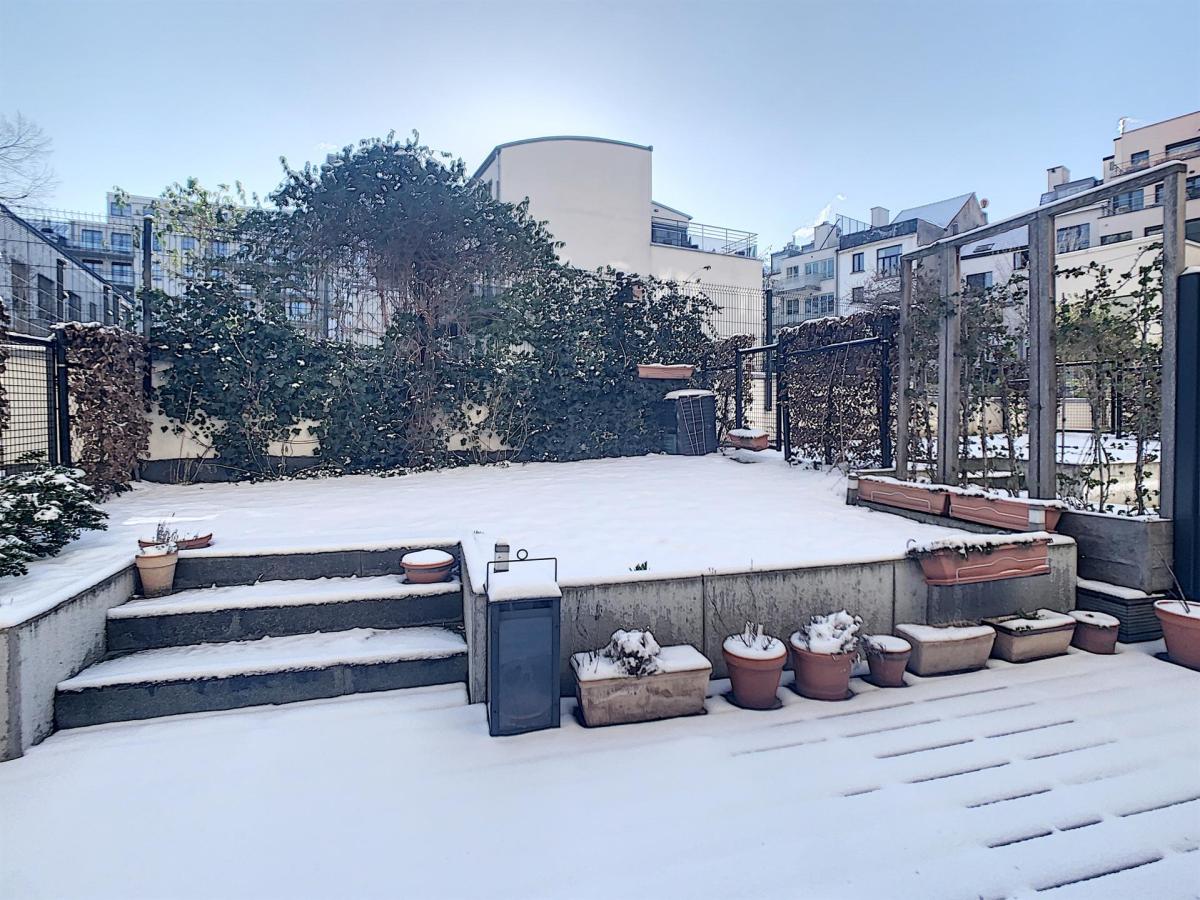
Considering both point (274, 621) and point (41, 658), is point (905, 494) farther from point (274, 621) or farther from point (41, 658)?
point (41, 658)

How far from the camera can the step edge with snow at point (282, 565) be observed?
10.8ft

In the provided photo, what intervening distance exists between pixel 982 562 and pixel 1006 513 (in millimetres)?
702

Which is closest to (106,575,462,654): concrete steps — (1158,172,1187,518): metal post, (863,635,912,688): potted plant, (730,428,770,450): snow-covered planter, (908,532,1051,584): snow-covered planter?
(863,635,912,688): potted plant

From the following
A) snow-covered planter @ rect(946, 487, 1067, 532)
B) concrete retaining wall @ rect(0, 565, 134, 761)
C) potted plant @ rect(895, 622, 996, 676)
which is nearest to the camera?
concrete retaining wall @ rect(0, 565, 134, 761)

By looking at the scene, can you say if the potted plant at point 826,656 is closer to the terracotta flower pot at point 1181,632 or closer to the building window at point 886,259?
the terracotta flower pot at point 1181,632

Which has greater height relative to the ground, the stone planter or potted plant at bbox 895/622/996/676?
the stone planter

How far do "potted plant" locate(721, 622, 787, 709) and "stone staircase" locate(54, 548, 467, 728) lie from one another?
4.18 ft

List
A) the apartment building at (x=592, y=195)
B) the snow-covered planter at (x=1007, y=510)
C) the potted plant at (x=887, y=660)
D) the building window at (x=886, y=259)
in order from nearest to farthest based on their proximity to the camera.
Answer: the potted plant at (x=887, y=660)
the snow-covered planter at (x=1007, y=510)
the apartment building at (x=592, y=195)
the building window at (x=886, y=259)

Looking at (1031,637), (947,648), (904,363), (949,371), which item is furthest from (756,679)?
(904,363)

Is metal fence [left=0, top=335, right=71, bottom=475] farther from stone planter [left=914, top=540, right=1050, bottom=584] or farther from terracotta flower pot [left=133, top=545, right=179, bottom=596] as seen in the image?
stone planter [left=914, top=540, right=1050, bottom=584]

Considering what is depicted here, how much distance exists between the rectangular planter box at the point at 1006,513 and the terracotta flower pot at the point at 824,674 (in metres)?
1.71

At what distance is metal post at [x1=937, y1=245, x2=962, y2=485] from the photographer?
457 centimetres

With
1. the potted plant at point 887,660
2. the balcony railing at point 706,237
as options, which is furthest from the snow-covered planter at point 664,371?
the balcony railing at point 706,237

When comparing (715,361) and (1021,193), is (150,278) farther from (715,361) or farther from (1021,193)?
(1021,193)
